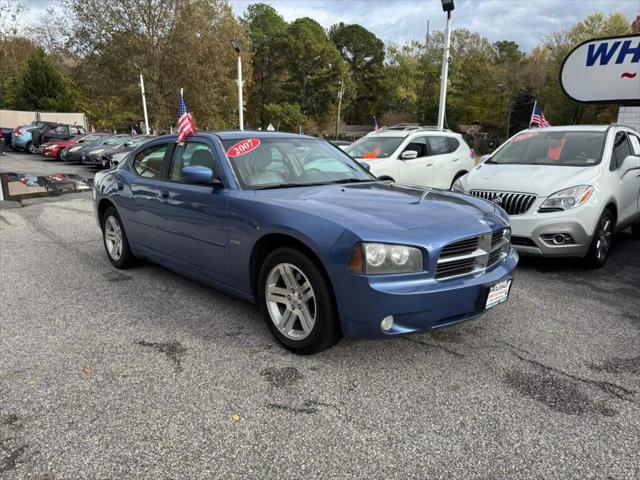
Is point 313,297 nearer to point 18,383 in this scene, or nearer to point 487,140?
point 18,383

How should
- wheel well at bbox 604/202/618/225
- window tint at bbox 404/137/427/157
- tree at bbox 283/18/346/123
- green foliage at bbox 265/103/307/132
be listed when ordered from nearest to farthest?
wheel well at bbox 604/202/618/225 → window tint at bbox 404/137/427/157 → green foliage at bbox 265/103/307/132 → tree at bbox 283/18/346/123

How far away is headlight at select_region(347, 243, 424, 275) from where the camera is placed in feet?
9.45

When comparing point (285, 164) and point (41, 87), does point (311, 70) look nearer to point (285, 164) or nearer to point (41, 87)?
point (41, 87)

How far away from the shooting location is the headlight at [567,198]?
17.7ft

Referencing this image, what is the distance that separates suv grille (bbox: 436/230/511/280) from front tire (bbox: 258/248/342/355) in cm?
74

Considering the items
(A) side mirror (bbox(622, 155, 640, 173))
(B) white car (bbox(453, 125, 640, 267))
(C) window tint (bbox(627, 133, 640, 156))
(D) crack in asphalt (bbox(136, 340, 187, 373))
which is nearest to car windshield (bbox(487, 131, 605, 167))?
(B) white car (bbox(453, 125, 640, 267))

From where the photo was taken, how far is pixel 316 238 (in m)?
3.04

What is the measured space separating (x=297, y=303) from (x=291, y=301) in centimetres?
6

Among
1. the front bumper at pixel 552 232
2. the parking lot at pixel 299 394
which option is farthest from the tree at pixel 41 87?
the front bumper at pixel 552 232

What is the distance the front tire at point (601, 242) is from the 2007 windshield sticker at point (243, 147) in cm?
395

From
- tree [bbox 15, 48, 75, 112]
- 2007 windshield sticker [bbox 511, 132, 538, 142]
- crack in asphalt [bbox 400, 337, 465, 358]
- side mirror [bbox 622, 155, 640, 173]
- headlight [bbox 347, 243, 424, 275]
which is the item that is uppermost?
tree [bbox 15, 48, 75, 112]

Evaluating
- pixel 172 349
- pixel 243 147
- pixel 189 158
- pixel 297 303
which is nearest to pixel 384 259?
pixel 297 303

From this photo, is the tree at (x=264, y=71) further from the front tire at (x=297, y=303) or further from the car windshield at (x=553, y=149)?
the front tire at (x=297, y=303)

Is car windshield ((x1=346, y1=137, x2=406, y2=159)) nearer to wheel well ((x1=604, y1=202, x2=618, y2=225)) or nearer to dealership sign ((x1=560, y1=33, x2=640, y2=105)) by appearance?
wheel well ((x1=604, y1=202, x2=618, y2=225))
